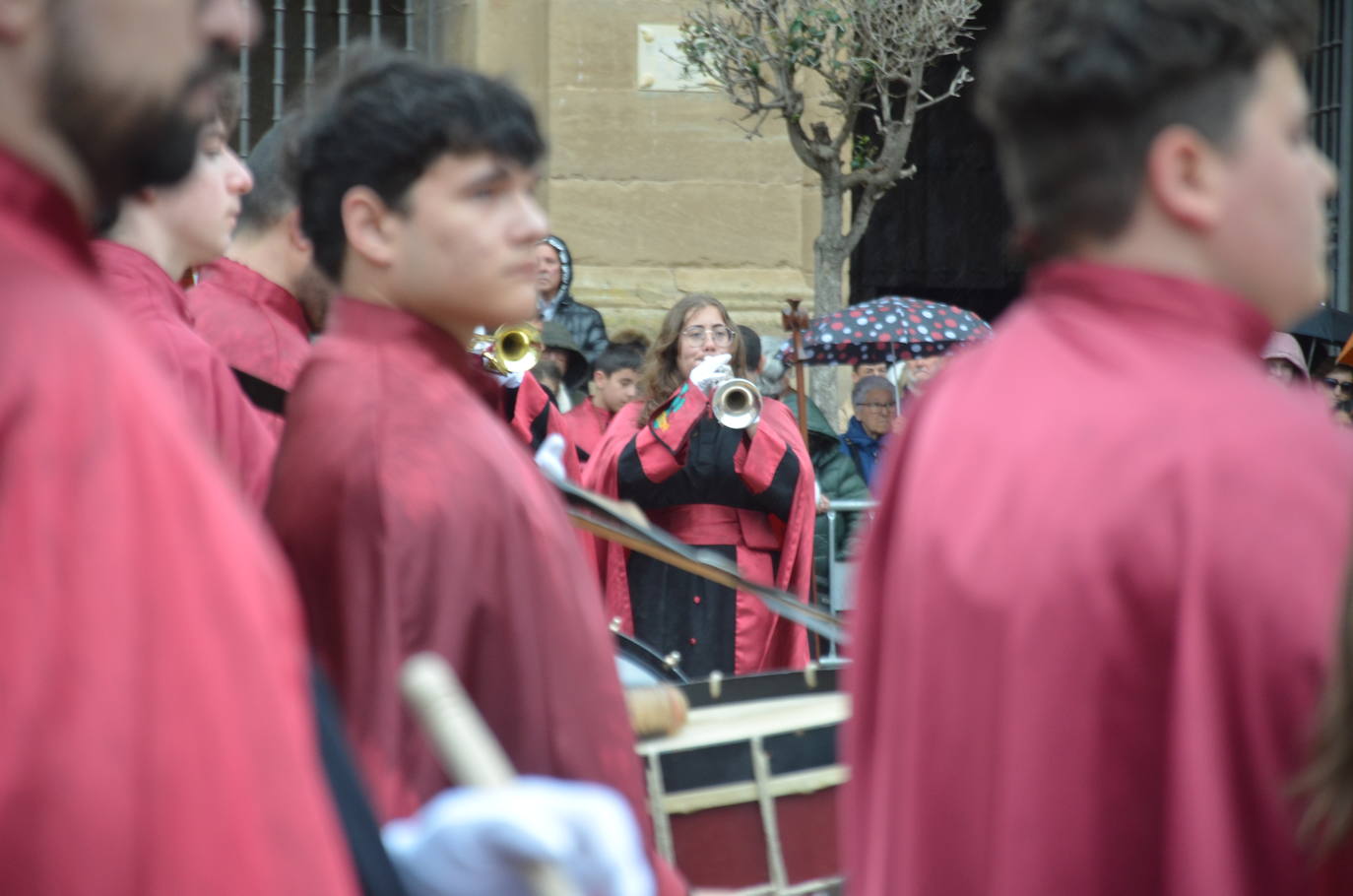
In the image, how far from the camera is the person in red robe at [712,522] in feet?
24.1

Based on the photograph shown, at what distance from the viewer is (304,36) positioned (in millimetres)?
10492

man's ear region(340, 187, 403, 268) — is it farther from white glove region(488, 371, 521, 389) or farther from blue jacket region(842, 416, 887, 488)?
blue jacket region(842, 416, 887, 488)

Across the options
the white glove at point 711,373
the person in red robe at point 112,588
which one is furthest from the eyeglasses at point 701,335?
the person in red robe at point 112,588

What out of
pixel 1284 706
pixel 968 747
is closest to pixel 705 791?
pixel 968 747

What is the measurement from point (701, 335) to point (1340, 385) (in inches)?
122

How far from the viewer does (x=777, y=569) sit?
7.48 meters

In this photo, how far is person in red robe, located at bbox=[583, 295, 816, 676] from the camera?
7.36 meters

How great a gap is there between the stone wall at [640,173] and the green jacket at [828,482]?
6.01 feet

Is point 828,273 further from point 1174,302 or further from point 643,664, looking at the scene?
point 1174,302

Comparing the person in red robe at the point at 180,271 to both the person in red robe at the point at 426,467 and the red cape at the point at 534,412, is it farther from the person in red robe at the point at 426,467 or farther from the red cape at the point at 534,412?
the red cape at the point at 534,412

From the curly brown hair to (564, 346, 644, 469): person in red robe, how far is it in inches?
39.6

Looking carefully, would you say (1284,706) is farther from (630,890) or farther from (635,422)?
(635,422)

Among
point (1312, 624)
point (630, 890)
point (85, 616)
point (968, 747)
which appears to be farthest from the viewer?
point (968, 747)

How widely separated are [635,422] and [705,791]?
5.01 meters
